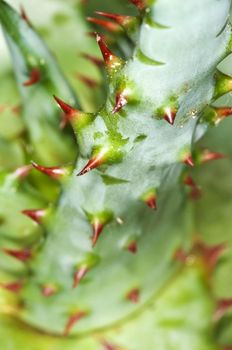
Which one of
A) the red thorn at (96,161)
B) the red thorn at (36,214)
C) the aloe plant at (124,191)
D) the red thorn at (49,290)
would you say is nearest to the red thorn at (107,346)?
the aloe plant at (124,191)

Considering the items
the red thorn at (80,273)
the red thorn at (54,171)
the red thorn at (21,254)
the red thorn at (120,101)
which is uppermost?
the red thorn at (120,101)

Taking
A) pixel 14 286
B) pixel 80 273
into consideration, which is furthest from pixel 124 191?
pixel 14 286

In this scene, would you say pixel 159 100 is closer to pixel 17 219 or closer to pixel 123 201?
pixel 123 201

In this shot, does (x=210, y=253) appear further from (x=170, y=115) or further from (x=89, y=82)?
(x=170, y=115)

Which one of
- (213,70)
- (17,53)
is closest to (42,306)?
(17,53)

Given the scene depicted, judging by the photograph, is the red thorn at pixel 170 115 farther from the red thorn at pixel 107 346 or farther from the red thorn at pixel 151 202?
the red thorn at pixel 107 346
